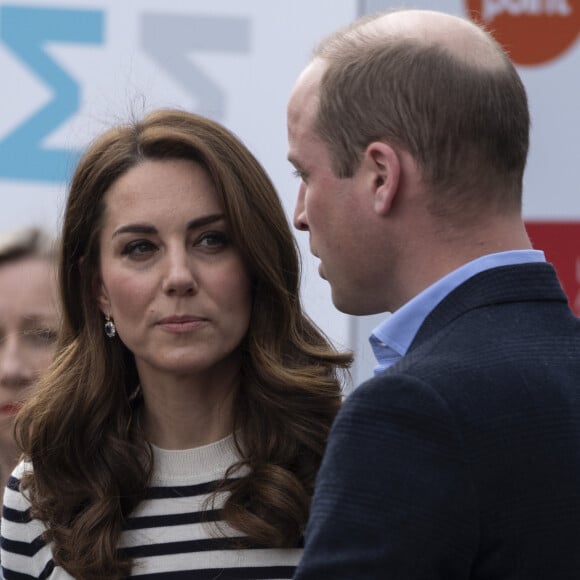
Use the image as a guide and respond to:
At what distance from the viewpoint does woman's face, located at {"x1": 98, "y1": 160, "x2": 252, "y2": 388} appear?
2.13 m

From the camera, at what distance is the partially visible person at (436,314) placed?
132 cm

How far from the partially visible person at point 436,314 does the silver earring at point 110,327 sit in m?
0.72

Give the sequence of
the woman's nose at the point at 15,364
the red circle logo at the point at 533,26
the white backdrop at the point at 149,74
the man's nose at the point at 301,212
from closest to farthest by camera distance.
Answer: the man's nose at the point at 301,212
the woman's nose at the point at 15,364
the white backdrop at the point at 149,74
the red circle logo at the point at 533,26

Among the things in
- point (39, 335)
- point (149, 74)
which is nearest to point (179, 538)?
point (39, 335)

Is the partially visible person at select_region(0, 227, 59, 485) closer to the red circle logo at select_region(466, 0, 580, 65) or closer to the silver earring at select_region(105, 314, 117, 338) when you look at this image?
A: the silver earring at select_region(105, 314, 117, 338)

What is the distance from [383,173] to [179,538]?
36.9 inches

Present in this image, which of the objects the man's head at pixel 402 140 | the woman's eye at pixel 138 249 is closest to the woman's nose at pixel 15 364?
the woman's eye at pixel 138 249

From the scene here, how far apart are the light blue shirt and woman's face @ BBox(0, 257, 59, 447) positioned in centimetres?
146

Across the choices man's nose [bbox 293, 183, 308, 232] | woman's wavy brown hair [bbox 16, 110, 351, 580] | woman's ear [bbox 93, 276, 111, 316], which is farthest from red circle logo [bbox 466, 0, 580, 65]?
man's nose [bbox 293, 183, 308, 232]

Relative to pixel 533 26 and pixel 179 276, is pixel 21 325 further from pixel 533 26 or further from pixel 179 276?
pixel 533 26

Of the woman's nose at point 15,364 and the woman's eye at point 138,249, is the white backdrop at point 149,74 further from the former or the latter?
the woman's eye at point 138,249

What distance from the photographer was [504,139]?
1477 millimetres

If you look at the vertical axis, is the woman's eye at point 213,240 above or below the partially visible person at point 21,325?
above

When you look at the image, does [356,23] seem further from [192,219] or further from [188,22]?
[188,22]
